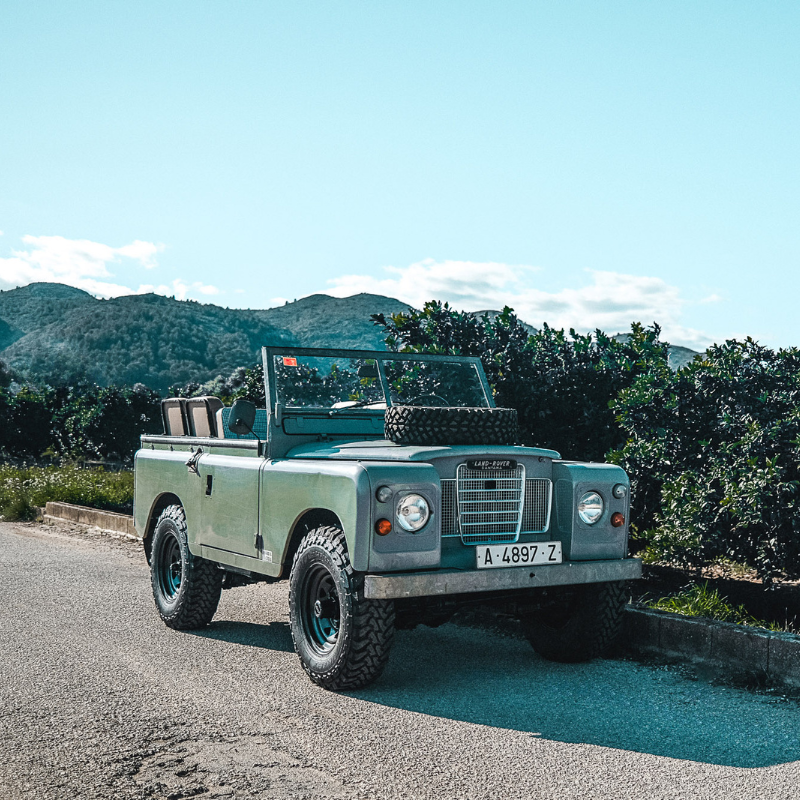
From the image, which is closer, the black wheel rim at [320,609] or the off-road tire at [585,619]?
the black wheel rim at [320,609]

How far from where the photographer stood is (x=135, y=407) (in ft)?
90.9

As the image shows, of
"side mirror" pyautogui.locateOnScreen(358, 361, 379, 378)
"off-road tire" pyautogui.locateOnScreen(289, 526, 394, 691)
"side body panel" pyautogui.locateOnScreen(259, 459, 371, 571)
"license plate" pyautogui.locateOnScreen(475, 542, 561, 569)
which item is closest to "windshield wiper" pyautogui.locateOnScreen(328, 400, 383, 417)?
"side mirror" pyautogui.locateOnScreen(358, 361, 379, 378)

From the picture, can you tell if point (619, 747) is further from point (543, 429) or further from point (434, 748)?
point (543, 429)

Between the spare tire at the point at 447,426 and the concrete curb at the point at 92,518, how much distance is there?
280 inches

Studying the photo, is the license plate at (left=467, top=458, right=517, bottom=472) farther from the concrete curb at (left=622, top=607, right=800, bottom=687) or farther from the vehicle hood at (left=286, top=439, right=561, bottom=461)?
the concrete curb at (left=622, top=607, right=800, bottom=687)

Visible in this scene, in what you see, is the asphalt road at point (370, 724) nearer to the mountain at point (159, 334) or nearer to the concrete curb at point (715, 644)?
the concrete curb at point (715, 644)

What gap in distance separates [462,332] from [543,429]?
1512 mm

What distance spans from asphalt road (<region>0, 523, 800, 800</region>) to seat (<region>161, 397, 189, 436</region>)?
181 cm

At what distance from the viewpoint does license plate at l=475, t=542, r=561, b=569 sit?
552 cm

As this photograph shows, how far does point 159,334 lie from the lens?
9375 centimetres

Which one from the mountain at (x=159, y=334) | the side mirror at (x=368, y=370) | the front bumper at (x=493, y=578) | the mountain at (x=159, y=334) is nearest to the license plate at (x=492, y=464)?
the front bumper at (x=493, y=578)

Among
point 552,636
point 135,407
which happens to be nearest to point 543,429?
point 552,636

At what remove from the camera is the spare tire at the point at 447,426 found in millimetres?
5957

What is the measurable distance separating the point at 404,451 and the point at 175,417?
11.3ft
